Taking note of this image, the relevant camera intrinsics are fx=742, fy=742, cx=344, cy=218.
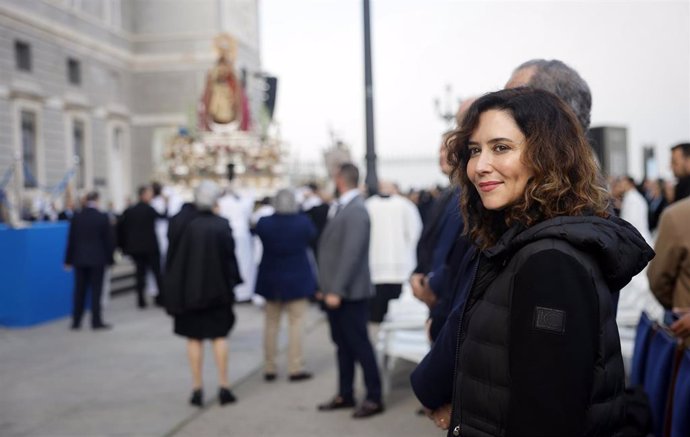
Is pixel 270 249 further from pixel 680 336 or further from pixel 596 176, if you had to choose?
pixel 596 176

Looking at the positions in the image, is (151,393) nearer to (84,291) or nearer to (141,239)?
(84,291)

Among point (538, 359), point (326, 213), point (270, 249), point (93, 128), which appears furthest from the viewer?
point (93, 128)

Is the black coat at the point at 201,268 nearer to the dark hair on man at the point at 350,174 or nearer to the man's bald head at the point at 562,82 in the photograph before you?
the dark hair on man at the point at 350,174

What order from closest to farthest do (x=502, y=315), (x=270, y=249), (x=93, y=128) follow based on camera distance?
1. (x=502, y=315)
2. (x=270, y=249)
3. (x=93, y=128)

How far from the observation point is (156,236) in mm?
13031

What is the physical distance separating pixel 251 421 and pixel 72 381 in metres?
2.42

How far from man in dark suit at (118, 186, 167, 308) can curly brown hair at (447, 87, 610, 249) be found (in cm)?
1129

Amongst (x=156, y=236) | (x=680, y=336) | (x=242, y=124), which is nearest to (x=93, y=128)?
(x=242, y=124)

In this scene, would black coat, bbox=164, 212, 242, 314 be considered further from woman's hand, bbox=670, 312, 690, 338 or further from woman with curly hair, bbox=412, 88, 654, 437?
woman with curly hair, bbox=412, 88, 654, 437

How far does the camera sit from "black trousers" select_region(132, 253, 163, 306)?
1288cm

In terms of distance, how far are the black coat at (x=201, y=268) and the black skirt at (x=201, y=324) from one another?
9cm

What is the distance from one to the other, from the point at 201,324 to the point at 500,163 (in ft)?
16.2

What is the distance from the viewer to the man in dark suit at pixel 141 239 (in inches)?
504

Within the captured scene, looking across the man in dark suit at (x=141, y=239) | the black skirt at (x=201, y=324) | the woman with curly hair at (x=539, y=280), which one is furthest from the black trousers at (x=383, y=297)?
the woman with curly hair at (x=539, y=280)
